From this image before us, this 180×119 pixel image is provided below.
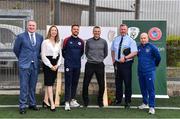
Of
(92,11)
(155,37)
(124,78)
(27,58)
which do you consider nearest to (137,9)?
(92,11)

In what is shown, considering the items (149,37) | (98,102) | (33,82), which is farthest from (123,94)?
(33,82)

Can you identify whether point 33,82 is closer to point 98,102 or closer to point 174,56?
point 98,102

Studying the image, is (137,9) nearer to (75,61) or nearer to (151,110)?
(75,61)

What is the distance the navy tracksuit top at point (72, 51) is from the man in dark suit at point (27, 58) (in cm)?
60

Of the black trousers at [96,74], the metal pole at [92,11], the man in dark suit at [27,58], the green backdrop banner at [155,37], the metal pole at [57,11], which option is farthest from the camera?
the metal pole at [92,11]

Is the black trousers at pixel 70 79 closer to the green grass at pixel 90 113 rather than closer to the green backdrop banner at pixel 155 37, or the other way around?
the green grass at pixel 90 113

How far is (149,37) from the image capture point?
37.3 ft

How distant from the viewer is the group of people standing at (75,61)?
10117 mm

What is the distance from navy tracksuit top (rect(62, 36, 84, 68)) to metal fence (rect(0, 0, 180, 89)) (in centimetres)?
189

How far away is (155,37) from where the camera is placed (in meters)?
11.4

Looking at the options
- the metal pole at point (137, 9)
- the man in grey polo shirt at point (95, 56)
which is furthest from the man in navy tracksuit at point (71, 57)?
the metal pole at point (137, 9)

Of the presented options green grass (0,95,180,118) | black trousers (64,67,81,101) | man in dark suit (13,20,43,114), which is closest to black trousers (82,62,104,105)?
black trousers (64,67,81,101)

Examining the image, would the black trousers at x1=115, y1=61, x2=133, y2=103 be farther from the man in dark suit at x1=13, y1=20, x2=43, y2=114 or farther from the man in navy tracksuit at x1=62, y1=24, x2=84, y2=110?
the man in dark suit at x1=13, y1=20, x2=43, y2=114

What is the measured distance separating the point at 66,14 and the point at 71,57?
7.54 feet
